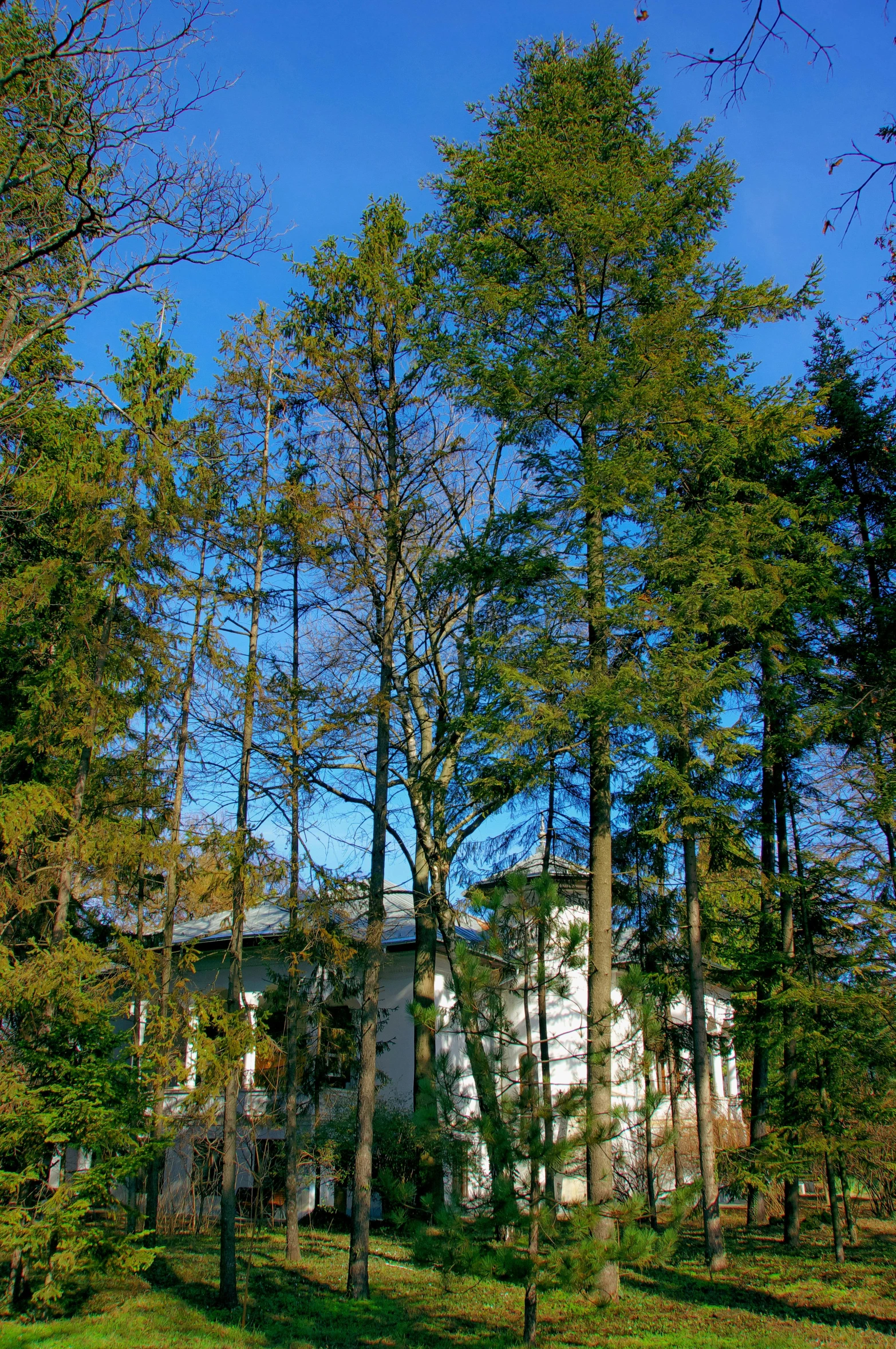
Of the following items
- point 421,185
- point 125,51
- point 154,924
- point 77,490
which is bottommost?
point 154,924

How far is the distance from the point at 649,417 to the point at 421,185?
18.4ft

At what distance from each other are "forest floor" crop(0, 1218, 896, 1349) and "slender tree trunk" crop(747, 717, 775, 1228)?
7.00ft

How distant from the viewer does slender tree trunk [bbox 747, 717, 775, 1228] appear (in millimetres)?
13828

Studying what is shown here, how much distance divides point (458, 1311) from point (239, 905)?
18.4 feet

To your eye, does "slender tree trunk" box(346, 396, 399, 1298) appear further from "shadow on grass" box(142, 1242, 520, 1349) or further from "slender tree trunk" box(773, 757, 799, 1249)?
"slender tree trunk" box(773, 757, 799, 1249)

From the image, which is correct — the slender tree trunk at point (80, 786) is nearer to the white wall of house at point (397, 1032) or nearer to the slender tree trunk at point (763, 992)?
the white wall of house at point (397, 1032)

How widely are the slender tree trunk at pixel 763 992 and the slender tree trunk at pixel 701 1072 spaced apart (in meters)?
0.83

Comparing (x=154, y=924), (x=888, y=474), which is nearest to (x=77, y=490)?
(x=154, y=924)

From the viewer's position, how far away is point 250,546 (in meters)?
13.1

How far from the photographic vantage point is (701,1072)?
13.2m

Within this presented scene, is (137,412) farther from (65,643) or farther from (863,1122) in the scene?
(863,1122)

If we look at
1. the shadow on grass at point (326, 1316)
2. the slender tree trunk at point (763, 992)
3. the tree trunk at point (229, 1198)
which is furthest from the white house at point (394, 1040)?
the tree trunk at point (229, 1198)

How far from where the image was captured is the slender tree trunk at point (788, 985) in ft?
43.4

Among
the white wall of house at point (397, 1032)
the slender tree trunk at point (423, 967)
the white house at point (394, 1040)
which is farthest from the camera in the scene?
the white wall of house at point (397, 1032)
